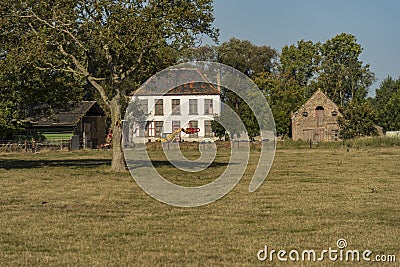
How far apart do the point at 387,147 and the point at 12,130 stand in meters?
42.2

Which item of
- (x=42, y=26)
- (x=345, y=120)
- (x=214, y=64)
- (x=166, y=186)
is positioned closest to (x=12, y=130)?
(x=42, y=26)

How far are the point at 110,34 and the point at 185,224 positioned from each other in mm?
15826

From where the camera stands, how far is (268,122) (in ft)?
262

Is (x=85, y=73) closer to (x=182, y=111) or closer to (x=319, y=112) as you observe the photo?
(x=319, y=112)

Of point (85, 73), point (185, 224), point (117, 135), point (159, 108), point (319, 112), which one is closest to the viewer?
point (185, 224)

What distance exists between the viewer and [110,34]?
29.0 metres

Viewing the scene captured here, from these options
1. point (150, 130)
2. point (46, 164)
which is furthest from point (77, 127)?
point (46, 164)

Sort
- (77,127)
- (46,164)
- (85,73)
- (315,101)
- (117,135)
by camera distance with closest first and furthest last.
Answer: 1. (117,135)
2. (85,73)
3. (46,164)
4. (77,127)
5. (315,101)

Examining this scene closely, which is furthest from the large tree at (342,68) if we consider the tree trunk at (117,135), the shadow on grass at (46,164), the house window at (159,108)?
the tree trunk at (117,135)

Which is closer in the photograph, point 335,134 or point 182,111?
point 335,134

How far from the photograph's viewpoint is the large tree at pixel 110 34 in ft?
96.1

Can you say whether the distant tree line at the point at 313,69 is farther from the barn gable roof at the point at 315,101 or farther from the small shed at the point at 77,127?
the small shed at the point at 77,127

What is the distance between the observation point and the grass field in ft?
36.8

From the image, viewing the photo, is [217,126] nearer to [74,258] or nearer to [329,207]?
[329,207]
